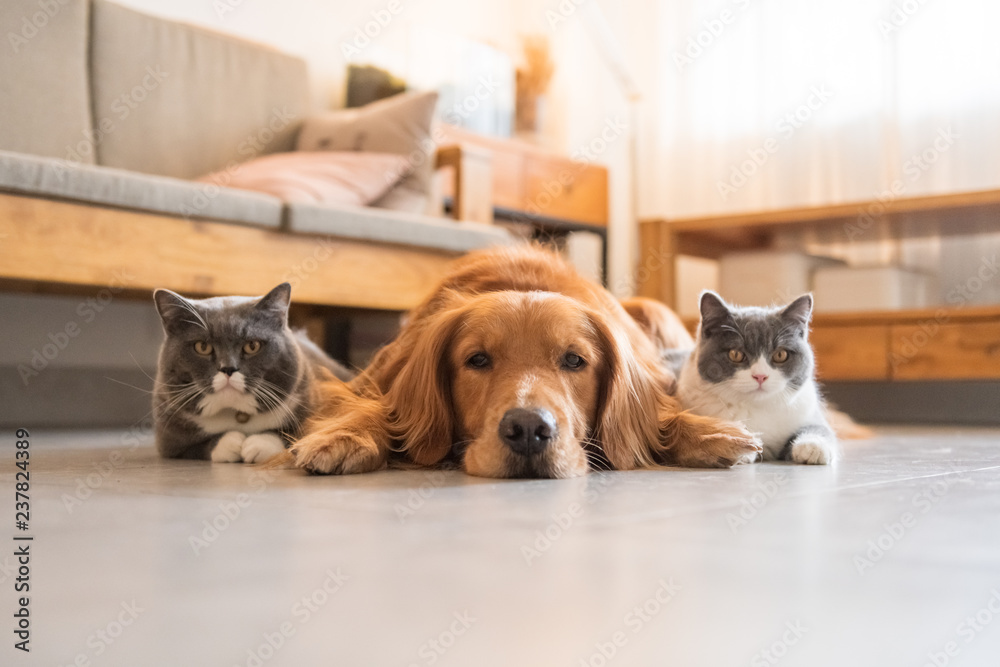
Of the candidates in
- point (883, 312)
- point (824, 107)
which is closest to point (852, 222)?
point (883, 312)

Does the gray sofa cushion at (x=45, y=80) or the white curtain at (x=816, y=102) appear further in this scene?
the white curtain at (x=816, y=102)

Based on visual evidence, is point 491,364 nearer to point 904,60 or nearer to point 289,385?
point 289,385

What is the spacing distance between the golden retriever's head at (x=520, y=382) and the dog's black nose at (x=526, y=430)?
43mm

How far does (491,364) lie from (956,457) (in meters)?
1.16

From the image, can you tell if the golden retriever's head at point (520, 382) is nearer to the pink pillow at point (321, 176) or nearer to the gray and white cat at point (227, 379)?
the gray and white cat at point (227, 379)

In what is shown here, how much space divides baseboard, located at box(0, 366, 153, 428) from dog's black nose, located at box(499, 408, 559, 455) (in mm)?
2238

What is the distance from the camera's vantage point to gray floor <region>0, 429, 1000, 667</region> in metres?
0.69

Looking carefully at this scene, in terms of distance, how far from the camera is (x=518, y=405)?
160 centimetres

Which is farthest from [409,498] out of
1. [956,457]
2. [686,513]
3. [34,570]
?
[956,457]

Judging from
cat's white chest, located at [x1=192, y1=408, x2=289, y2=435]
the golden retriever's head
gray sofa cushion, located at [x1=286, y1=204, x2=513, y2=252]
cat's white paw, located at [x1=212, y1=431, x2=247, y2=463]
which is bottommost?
cat's white paw, located at [x1=212, y1=431, x2=247, y2=463]

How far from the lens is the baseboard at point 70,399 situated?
3.46 m

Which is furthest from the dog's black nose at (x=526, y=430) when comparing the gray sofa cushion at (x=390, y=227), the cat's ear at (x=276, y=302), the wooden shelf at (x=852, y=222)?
the wooden shelf at (x=852, y=222)

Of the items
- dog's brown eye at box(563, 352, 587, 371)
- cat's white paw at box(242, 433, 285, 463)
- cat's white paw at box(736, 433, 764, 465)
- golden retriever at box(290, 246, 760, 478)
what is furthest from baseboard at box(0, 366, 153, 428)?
cat's white paw at box(736, 433, 764, 465)

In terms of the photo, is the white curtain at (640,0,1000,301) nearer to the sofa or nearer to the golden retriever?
the sofa
